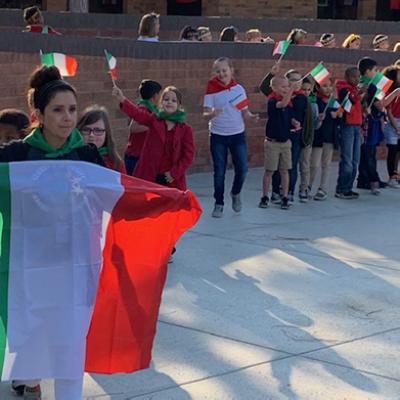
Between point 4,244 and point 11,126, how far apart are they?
168 cm

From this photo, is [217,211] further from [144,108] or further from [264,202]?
[144,108]

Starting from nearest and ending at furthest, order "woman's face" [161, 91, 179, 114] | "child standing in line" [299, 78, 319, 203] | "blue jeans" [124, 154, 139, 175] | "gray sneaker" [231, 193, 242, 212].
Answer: "woman's face" [161, 91, 179, 114] < "blue jeans" [124, 154, 139, 175] < "gray sneaker" [231, 193, 242, 212] < "child standing in line" [299, 78, 319, 203]

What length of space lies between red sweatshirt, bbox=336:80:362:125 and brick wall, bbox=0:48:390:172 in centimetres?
213

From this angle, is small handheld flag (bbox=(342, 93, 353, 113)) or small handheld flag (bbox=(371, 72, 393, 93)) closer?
small handheld flag (bbox=(342, 93, 353, 113))

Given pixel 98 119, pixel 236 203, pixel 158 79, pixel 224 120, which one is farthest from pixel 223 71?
pixel 98 119

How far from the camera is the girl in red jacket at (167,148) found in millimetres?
8891

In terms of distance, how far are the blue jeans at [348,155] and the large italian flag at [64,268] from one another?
715 cm

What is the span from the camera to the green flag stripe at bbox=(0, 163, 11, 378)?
4926 mm

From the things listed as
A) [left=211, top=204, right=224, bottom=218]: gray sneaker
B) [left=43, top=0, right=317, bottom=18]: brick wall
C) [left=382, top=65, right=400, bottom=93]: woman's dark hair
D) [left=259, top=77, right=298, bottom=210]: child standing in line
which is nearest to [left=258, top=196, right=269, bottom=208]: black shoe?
[left=259, top=77, right=298, bottom=210]: child standing in line

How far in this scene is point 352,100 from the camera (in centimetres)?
1200

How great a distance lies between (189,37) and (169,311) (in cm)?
807

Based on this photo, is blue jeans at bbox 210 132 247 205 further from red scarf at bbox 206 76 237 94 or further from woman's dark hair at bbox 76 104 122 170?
woman's dark hair at bbox 76 104 122 170

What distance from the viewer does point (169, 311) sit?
24.0ft

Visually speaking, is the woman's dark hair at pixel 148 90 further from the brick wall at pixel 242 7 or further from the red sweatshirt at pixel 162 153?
the brick wall at pixel 242 7
